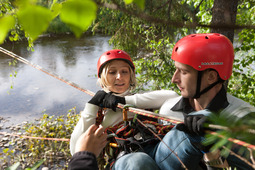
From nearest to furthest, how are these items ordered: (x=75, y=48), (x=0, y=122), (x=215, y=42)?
(x=215, y=42)
(x=0, y=122)
(x=75, y=48)

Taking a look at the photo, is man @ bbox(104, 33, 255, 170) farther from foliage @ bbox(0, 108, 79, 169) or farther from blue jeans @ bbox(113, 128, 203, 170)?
foliage @ bbox(0, 108, 79, 169)

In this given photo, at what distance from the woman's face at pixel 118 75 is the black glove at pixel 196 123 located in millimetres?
1185

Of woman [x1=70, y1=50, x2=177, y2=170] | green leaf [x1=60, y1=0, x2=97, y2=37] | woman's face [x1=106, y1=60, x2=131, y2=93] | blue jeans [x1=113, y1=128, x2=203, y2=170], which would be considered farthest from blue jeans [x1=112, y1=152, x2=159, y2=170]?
green leaf [x1=60, y1=0, x2=97, y2=37]

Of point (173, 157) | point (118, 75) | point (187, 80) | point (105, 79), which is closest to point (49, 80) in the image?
point (105, 79)

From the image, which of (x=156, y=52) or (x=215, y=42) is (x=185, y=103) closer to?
(x=215, y=42)

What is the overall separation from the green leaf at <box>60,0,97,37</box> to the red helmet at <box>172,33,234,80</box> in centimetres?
170

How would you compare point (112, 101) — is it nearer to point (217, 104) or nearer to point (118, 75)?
point (118, 75)

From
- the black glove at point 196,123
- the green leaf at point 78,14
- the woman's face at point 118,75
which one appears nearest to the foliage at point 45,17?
the green leaf at point 78,14

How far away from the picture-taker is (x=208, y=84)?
6.80 feet

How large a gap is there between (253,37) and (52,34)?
61.8 ft

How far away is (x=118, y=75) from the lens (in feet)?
8.11

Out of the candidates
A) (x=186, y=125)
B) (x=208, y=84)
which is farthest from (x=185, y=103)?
(x=186, y=125)

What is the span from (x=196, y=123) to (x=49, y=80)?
32.6 feet

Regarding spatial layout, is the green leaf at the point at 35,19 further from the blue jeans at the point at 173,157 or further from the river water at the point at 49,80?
the river water at the point at 49,80
